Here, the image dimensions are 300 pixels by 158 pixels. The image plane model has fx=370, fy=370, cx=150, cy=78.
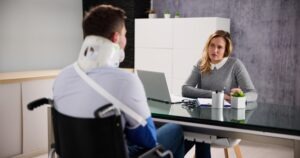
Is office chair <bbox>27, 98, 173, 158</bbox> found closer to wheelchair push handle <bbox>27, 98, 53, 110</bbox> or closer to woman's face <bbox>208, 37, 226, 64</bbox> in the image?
wheelchair push handle <bbox>27, 98, 53, 110</bbox>

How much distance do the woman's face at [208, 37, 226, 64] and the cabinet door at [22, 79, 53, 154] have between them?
73.3 inches

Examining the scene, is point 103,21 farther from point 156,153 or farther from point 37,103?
point 156,153

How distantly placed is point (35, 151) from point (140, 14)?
282cm

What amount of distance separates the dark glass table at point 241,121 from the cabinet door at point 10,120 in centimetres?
178

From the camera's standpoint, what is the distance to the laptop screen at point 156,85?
2728 millimetres

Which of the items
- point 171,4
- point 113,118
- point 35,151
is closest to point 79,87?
point 113,118

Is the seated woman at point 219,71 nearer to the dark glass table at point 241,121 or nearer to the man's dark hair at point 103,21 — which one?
the dark glass table at point 241,121

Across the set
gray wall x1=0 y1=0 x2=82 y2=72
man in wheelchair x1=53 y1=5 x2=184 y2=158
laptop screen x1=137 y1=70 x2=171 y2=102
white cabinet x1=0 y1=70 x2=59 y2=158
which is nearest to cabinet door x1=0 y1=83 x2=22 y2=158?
white cabinet x1=0 y1=70 x2=59 y2=158

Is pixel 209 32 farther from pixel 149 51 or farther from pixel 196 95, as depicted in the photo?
pixel 196 95

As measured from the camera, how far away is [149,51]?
5414 millimetres

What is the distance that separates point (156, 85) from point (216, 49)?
75cm

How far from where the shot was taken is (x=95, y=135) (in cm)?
169

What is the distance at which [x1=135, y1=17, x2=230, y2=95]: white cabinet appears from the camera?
193 inches

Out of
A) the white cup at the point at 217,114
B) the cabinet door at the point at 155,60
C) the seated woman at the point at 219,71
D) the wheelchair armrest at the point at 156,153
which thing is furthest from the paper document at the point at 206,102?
the cabinet door at the point at 155,60
